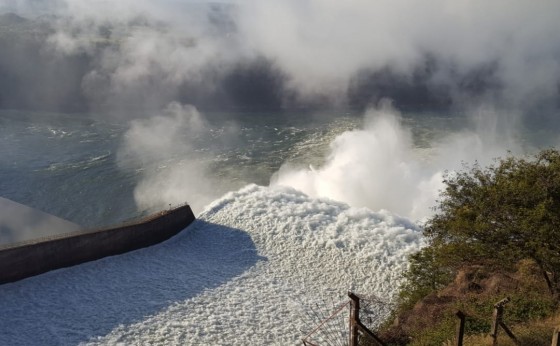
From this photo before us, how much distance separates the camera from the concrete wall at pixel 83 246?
1980 centimetres

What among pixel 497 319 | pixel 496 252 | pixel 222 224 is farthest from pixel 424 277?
pixel 222 224

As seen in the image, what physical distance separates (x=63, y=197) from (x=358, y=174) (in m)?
21.3

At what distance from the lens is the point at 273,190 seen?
28578 millimetres

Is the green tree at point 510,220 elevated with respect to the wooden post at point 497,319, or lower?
elevated

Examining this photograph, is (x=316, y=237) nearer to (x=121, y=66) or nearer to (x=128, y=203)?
(x=128, y=203)

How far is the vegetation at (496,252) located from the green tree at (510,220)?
2 centimetres

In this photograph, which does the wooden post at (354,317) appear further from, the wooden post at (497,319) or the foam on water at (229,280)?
the foam on water at (229,280)

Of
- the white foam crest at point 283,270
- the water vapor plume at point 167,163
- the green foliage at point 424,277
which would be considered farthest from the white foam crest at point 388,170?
the green foliage at point 424,277

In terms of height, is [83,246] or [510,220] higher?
[510,220]

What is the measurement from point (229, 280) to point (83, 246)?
6339mm

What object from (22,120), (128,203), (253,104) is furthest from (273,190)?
(253,104)

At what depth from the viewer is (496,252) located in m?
14.6

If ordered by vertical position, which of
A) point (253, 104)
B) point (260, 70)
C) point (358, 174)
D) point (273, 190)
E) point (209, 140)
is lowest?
point (273, 190)

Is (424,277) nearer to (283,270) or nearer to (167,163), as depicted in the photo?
(283,270)
